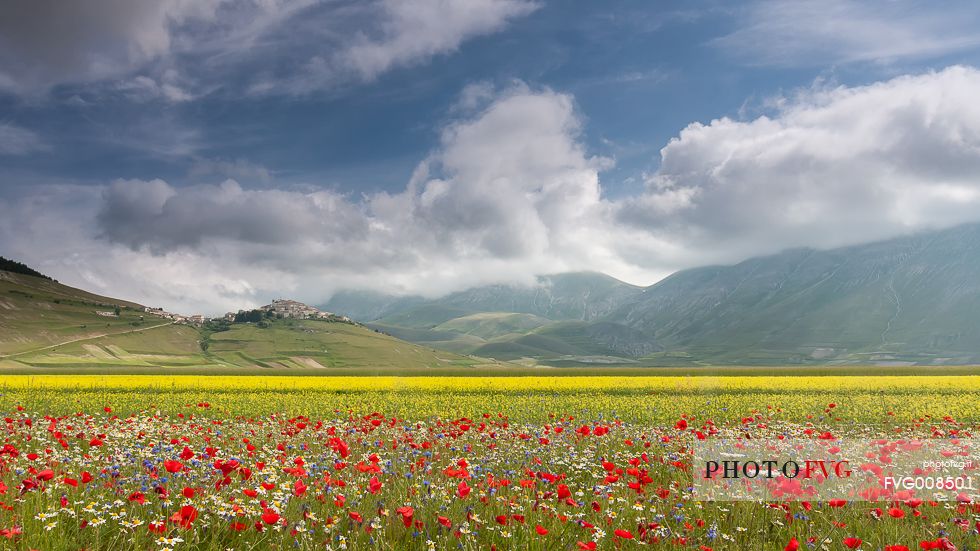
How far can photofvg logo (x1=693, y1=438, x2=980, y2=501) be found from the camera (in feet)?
28.4

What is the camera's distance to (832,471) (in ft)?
33.5

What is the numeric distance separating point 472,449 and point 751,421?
1231 cm

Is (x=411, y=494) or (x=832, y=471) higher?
(x=832, y=471)

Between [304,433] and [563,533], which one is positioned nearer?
[563,533]

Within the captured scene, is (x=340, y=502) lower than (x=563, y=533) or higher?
higher

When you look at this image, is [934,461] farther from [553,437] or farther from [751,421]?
[751,421]

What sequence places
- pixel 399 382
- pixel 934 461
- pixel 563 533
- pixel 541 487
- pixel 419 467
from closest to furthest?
pixel 563 533, pixel 541 487, pixel 419 467, pixel 934 461, pixel 399 382

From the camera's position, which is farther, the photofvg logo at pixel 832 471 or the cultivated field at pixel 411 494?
the photofvg logo at pixel 832 471

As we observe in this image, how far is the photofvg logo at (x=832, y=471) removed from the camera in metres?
8.66

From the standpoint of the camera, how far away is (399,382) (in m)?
43.8

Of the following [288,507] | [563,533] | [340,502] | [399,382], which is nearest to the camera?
[340,502]

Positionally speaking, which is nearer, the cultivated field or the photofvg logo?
the cultivated field

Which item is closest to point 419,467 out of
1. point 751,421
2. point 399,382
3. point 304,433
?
point 304,433

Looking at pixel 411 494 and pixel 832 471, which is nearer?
pixel 411 494
